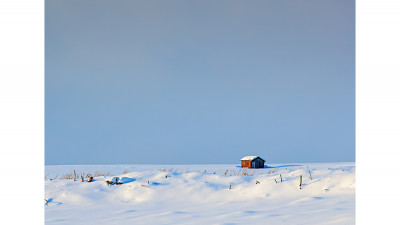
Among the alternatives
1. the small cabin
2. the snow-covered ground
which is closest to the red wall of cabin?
the small cabin

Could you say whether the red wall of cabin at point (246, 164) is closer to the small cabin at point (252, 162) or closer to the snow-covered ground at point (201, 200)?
the small cabin at point (252, 162)

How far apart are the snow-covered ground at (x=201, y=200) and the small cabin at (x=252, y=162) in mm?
25390

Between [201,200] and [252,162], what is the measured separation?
28302mm

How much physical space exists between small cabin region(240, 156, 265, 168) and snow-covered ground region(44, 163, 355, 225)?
2539 centimetres

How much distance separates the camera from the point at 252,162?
3700 cm

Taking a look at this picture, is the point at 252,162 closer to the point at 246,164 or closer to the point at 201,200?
the point at 246,164

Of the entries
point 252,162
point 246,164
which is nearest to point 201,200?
point 252,162

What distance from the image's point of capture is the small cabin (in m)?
37.0

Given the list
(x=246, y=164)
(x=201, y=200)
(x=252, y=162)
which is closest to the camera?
(x=201, y=200)
